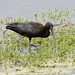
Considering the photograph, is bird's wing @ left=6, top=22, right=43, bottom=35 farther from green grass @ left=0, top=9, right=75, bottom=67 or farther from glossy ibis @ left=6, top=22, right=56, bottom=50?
green grass @ left=0, top=9, right=75, bottom=67

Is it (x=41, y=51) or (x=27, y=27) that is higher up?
(x=27, y=27)

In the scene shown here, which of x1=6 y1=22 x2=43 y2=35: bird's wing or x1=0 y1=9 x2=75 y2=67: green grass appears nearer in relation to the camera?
x1=0 y1=9 x2=75 y2=67: green grass

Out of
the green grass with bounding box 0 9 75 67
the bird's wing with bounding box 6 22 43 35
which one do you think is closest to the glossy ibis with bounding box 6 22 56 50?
the bird's wing with bounding box 6 22 43 35

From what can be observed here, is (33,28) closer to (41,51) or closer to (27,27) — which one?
(27,27)

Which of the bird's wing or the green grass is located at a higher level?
the bird's wing

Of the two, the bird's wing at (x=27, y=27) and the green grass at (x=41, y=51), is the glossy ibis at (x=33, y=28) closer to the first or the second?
the bird's wing at (x=27, y=27)

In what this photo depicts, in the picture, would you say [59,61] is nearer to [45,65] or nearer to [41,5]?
[45,65]

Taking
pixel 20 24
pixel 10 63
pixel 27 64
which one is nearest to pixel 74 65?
pixel 27 64

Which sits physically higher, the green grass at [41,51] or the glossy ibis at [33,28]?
the glossy ibis at [33,28]

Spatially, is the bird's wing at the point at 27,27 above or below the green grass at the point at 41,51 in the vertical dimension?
above

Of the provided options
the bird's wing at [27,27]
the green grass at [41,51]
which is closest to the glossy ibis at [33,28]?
the bird's wing at [27,27]

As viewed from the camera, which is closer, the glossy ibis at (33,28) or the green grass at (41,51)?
the green grass at (41,51)

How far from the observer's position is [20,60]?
10.9 metres

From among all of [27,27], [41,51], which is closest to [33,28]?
[27,27]
